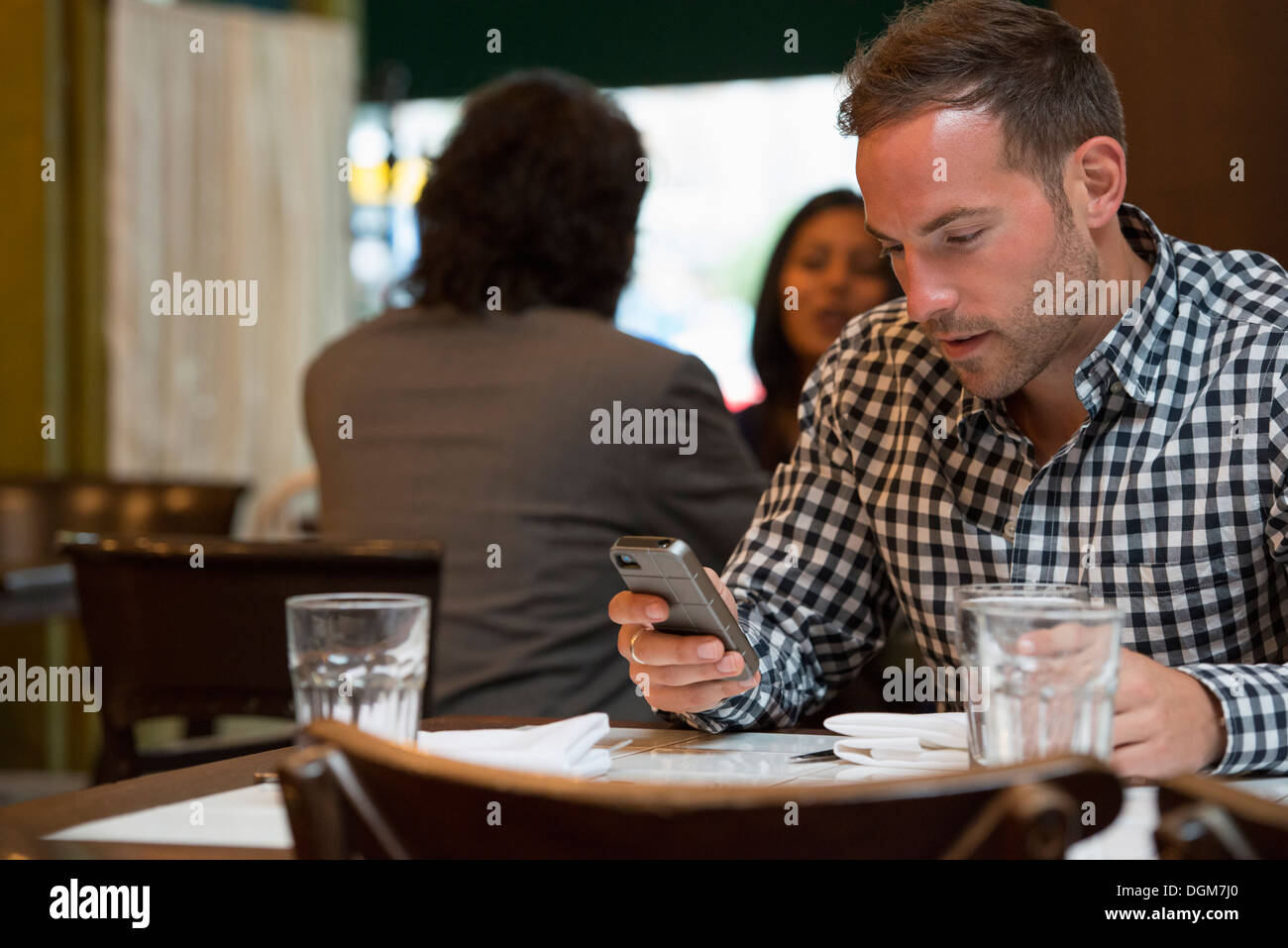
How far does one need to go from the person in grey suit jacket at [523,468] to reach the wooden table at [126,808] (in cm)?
81

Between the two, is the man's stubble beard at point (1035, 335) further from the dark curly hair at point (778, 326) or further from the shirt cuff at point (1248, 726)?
the dark curly hair at point (778, 326)

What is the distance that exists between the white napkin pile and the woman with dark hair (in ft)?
6.40

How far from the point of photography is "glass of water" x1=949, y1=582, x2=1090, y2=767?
883 mm

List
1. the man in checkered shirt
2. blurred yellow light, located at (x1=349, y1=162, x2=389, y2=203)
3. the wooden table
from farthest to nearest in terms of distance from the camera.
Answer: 1. blurred yellow light, located at (x1=349, y1=162, x2=389, y2=203)
2. the man in checkered shirt
3. the wooden table

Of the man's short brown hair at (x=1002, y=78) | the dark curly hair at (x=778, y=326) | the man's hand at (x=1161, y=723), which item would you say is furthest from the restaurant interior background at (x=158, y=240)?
the man's hand at (x=1161, y=723)

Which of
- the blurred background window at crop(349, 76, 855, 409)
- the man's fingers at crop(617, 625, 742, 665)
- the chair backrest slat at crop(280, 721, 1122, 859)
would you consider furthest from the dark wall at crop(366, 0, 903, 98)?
the chair backrest slat at crop(280, 721, 1122, 859)

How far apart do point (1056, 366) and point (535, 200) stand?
3.61 ft

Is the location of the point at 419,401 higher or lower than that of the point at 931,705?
higher

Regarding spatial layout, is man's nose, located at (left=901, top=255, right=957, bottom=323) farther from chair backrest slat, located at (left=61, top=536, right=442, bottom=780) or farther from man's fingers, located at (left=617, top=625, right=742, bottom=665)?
chair backrest slat, located at (left=61, top=536, right=442, bottom=780)

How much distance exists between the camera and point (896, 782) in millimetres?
559

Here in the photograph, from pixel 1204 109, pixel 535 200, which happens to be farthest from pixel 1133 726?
pixel 535 200
